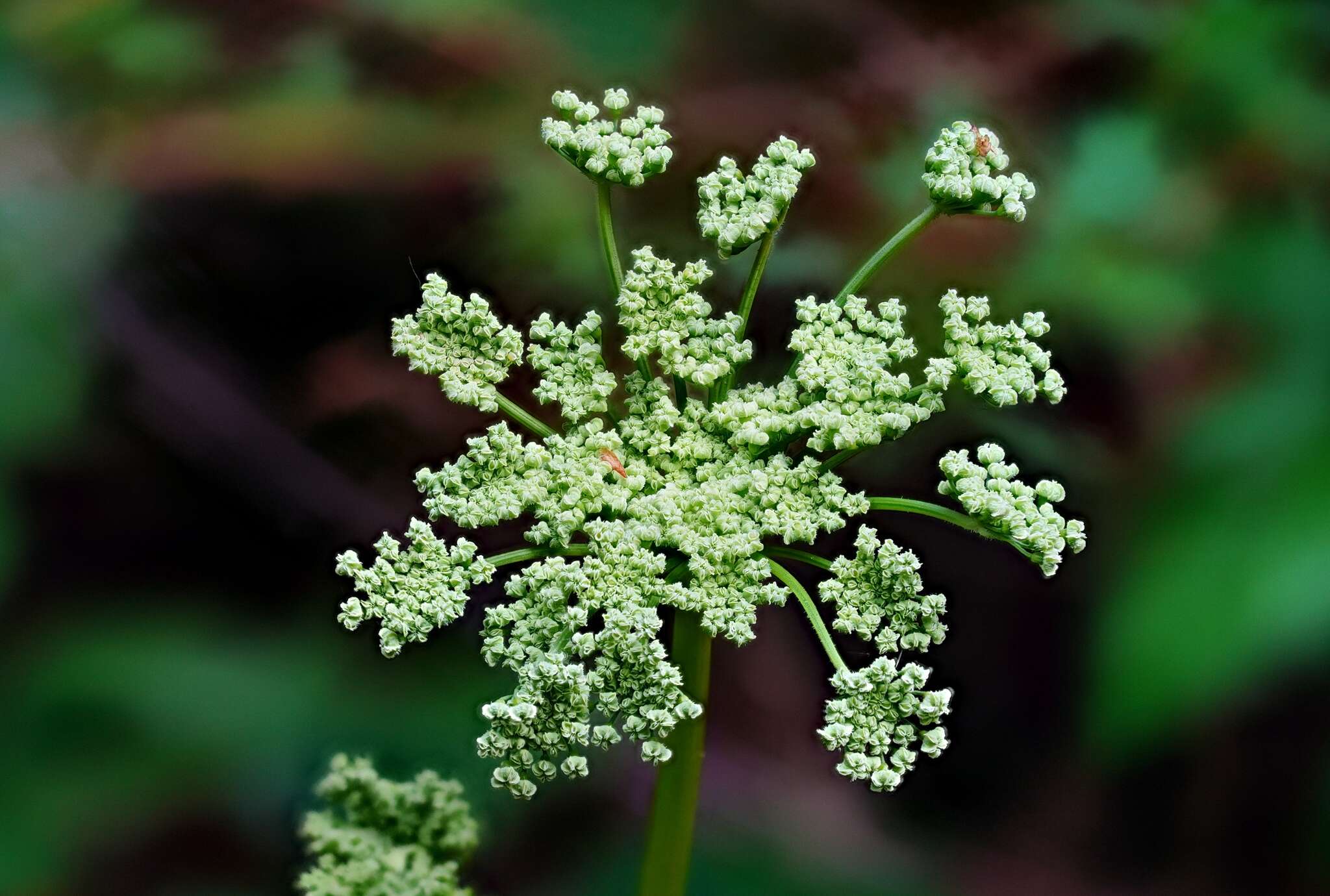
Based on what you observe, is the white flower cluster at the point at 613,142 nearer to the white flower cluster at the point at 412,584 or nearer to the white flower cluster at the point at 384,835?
the white flower cluster at the point at 412,584

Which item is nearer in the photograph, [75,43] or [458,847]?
[458,847]

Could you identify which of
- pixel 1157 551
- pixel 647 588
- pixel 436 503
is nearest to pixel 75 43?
pixel 436 503

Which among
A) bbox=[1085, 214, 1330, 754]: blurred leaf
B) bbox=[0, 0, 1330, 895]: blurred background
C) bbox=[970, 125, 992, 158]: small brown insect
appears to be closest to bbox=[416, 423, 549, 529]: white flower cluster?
bbox=[970, 125, 992, 158]: small brown insect

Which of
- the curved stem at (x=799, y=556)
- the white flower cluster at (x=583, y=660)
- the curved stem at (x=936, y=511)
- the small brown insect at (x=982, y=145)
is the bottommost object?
the white flower cluster at (x=583, y=660)

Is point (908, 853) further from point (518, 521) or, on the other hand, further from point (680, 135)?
point (680, 135)

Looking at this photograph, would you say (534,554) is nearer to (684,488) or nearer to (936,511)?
(684,488)

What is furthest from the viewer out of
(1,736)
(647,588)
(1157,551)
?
(1,736)

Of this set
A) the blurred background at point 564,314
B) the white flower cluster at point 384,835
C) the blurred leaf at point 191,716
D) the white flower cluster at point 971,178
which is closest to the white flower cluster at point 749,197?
the white flower cluster at point 971,178

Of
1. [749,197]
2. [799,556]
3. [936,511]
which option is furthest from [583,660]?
[749,197]
